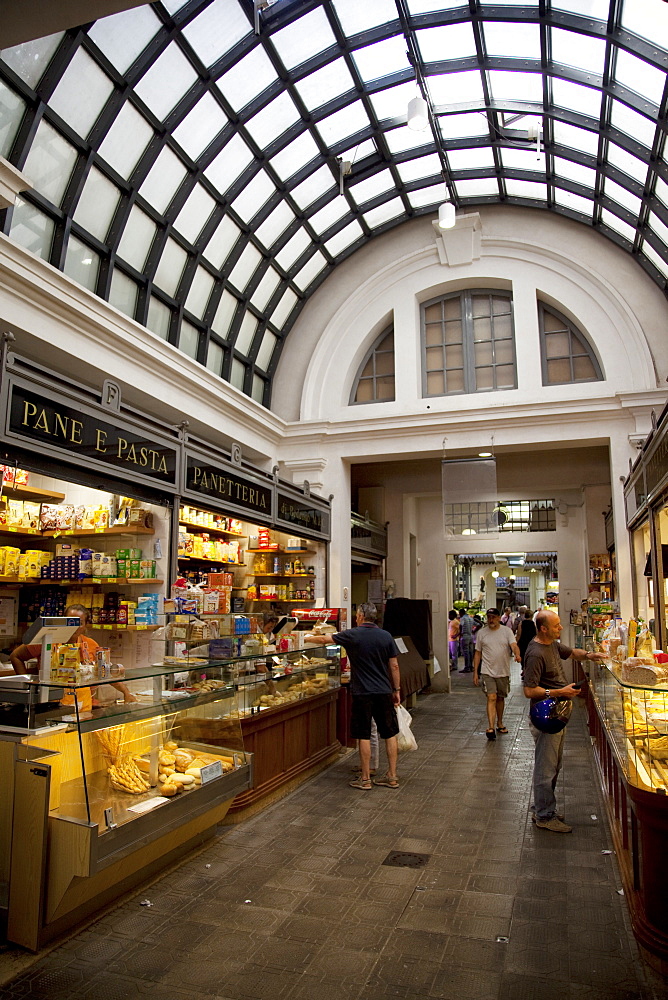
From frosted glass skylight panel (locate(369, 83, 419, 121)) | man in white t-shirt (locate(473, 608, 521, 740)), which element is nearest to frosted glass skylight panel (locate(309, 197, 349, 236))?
frosted glass skylight panel (locate(369, 83, 419, 121))

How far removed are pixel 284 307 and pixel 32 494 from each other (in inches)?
305

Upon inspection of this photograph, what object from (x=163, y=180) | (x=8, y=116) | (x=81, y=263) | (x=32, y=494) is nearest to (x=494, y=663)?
(x=32, y=494)

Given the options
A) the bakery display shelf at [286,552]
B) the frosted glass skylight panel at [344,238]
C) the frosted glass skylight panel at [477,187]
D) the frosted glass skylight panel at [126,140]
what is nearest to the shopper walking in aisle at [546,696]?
the bakery display shelf at [286,552]

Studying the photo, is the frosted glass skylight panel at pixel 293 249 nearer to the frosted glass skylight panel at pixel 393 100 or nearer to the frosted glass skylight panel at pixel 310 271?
the frosted glass skylight panel at pixel 310 271

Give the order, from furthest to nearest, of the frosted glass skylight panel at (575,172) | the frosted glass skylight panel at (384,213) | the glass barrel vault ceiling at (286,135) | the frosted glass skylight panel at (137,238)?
the frosted glass skylight panel at (384,213), the frosted glass skylight panel at (575,172), the frosted glass skylight panel at (137,238), the glass barrel vault ceiling at (286,135)

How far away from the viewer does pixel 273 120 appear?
989cm

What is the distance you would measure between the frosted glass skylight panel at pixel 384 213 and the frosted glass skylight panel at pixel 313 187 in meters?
1.31

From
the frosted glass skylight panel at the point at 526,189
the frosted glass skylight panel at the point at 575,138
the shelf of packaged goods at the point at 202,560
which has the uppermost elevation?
the frosted glass skylight panel at the point at 526,189

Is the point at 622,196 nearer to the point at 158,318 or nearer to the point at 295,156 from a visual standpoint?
the point at 295,156

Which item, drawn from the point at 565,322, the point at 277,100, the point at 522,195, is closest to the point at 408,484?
the point at 565,322

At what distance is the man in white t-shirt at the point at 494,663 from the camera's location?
8766 millimetres

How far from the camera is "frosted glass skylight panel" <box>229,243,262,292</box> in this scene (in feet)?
37.7

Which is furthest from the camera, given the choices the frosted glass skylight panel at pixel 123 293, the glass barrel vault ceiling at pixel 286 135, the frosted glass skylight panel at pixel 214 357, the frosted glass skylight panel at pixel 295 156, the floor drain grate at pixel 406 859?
the frosted glass skylight panel at pixel 214 357

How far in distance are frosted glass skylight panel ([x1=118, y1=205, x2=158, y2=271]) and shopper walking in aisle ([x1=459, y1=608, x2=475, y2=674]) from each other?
13248mm
